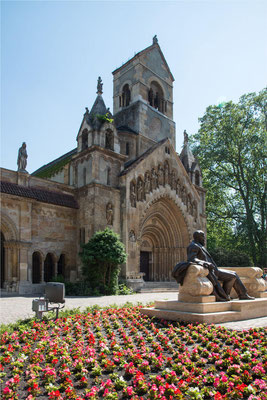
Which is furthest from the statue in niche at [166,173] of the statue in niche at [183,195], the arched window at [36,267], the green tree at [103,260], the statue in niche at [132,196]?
the arched window at [36,267]

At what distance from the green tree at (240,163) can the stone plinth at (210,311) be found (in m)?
26.6

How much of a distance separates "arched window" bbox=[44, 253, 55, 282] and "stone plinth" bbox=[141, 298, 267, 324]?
1351cm

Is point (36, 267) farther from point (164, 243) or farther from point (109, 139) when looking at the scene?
point (164, 243)

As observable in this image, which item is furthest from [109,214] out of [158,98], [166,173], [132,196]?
[158,98]

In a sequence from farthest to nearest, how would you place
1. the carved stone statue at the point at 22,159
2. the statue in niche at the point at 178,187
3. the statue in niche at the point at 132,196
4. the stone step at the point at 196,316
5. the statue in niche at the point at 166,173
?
1. the statue in niche at the point at 178,187
2. the statue in niche at the point at 166,173
3. the statue in niche at the point at 132,196
4. the carved stone statue at the point at 22,159
5. the stone step at the point at 196,316

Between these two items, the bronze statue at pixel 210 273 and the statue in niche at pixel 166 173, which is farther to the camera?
the statue in niche at pixel 166 173

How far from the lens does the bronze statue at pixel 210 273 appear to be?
32.3ft

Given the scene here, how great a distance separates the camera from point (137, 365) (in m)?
5.64

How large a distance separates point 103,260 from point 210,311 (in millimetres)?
12041

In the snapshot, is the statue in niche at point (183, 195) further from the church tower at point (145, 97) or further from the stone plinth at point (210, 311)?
the stone plinth at point (210, 311)

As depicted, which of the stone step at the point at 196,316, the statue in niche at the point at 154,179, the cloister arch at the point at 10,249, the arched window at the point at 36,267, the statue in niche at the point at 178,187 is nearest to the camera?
the stone step at the point at 196,316

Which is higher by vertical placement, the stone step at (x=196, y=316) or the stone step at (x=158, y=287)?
the stone step at (x=196, y=316)

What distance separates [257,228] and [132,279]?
18573mm

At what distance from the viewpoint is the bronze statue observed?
9839mm
